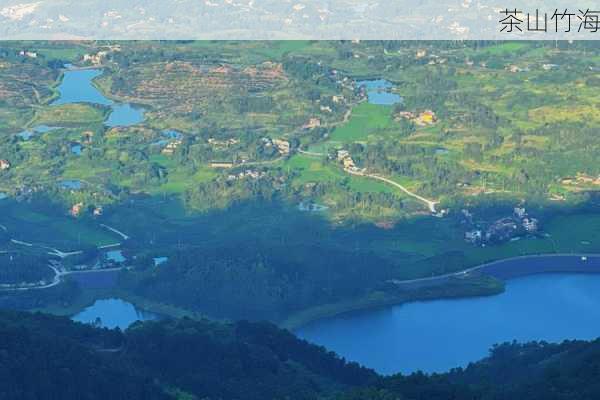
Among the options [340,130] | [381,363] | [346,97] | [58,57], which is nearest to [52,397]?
[381,363]

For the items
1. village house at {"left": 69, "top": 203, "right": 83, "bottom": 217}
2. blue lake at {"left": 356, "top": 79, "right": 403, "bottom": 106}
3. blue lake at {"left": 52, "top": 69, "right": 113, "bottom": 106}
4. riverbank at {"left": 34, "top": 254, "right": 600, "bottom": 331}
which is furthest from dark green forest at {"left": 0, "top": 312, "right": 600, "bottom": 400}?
blue lake at {"left": 52, "top": 69, "right": 113, "bottom": 106}

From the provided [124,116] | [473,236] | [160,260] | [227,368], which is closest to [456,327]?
[473,236]

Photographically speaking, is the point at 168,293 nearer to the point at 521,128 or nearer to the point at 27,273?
the point at 27,273

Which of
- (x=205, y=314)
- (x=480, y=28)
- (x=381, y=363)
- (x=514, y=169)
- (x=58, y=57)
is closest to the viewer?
(x=381, y=363)

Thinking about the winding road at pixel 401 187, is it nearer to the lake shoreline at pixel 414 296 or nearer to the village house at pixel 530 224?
the village house at pixel 530 224

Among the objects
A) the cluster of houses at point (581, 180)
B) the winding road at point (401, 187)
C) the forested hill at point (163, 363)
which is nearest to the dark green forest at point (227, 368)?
the forested hill at point (163, 363)

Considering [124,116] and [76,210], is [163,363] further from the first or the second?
[124,116]
